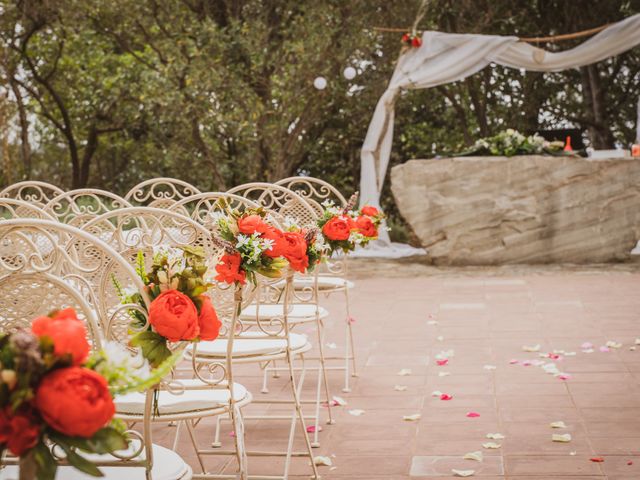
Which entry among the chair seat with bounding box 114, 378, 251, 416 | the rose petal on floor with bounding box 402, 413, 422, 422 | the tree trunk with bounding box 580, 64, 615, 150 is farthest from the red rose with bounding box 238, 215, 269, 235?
the tree trunk with bounding box 580, 64, 615, 150

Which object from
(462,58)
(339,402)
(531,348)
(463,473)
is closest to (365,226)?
(339,402)

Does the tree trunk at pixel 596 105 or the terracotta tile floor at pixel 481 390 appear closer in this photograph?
the terracotta tile floor at pixel 481 390

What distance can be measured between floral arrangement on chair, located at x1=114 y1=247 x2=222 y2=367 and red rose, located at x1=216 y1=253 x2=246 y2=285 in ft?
1.57

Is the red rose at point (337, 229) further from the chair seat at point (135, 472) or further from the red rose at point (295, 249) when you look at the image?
the chair seat at point (135, 472)

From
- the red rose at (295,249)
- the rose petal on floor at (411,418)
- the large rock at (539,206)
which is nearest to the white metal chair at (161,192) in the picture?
the rose petal on floor at (411,418)

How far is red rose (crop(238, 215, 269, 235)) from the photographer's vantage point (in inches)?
109

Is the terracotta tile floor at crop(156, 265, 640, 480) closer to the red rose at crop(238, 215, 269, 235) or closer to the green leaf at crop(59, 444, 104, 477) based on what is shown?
the red rose at crop(238, 215, 269, 235)

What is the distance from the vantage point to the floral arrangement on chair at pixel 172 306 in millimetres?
1968

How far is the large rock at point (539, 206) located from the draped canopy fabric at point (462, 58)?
3.26 feet

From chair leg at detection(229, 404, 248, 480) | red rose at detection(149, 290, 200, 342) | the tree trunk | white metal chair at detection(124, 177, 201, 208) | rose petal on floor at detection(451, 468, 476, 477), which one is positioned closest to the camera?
red rose at detection(149, 290, 200, 342)

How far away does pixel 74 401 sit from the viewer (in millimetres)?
1304

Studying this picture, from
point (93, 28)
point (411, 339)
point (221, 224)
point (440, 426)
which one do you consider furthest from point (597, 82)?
point (221, 224)

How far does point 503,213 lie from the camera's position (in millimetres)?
9672

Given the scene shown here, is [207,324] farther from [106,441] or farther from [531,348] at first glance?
[531,348]
